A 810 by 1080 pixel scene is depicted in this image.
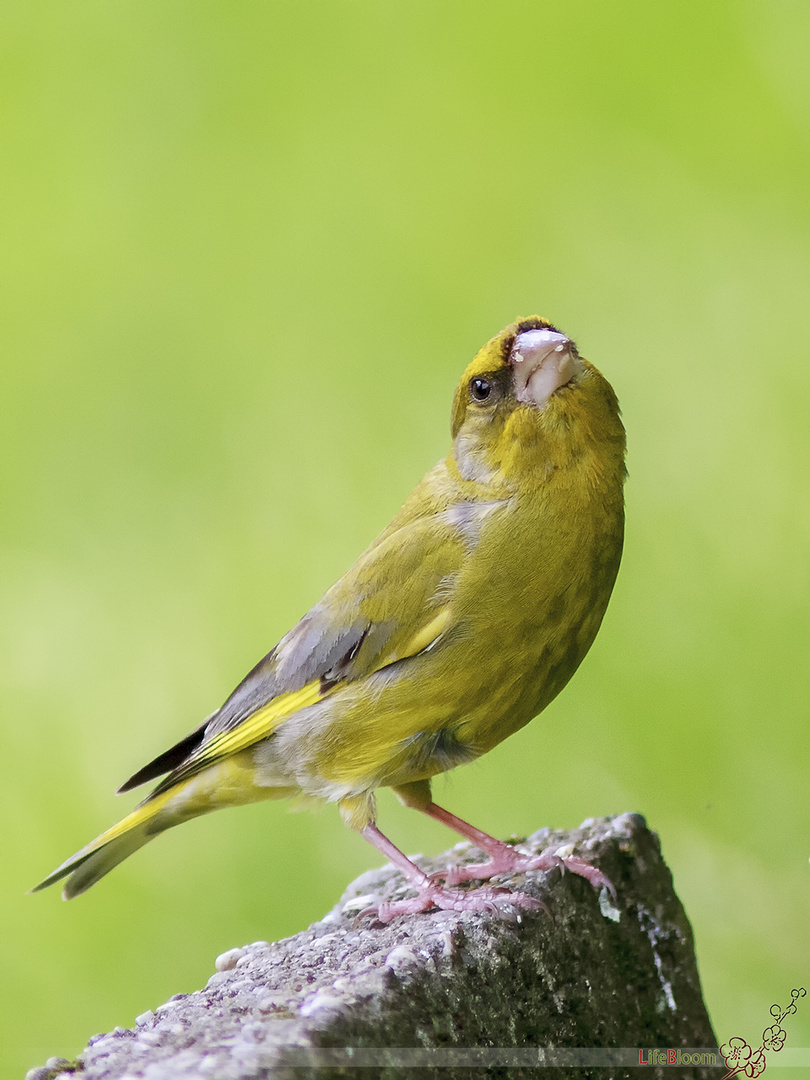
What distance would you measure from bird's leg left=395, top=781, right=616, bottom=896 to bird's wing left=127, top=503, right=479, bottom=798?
1.44 ft

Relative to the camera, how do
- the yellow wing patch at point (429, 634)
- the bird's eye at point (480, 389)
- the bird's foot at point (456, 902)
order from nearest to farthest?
the bird's foot at point (456, 902) → the yellow wing patch at point (429, 634) → the bird's eye at point (480, 389)

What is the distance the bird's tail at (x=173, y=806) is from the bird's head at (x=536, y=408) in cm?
100

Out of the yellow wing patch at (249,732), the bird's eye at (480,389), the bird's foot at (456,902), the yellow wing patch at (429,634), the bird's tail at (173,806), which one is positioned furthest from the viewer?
the bird's tail at (173,806)

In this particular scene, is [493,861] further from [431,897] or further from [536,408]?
→ [536,408]

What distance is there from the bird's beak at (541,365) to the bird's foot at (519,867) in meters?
1.07

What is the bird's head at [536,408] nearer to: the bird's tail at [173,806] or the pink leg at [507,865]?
the pink leg at [507,865]

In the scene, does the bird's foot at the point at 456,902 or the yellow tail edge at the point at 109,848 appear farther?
the yellow tail edge at the point at 109,848

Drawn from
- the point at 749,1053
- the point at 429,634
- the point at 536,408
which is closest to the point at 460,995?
the point at 429,634

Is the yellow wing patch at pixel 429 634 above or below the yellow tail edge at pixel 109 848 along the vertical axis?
below

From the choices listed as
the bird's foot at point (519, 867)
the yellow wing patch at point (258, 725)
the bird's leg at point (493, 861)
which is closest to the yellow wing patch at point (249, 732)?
the yellow wing patch at point (258, 725)

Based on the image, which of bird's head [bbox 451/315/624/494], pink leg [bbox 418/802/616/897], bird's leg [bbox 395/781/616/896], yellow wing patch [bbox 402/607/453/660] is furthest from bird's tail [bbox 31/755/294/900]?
bird's head [bbox 451/315/624/494]

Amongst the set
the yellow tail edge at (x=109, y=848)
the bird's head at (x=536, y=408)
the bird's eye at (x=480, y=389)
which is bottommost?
the yellow tail edge at (x=109, y=848)

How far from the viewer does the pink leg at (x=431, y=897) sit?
106 inches

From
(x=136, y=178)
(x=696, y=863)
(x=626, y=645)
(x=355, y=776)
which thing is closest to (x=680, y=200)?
(x=626, y=645)
